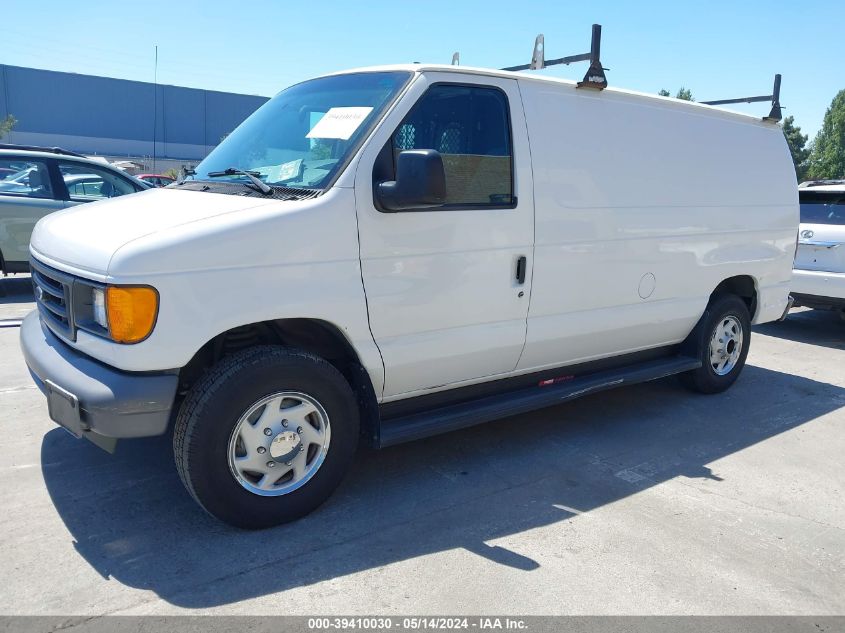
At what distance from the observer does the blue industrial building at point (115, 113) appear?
53656 millimetres

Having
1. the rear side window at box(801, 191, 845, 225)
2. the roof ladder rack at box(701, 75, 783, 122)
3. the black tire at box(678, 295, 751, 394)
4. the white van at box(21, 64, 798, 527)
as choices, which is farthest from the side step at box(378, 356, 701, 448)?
the rear side window at box(801, 191, 845, 225)

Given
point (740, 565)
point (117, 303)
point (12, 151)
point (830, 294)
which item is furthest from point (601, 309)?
point (12, 151)

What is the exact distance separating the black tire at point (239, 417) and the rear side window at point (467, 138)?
1.19 m

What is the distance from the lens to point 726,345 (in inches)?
227

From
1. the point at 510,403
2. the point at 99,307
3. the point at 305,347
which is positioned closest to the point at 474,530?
the point at 510,403

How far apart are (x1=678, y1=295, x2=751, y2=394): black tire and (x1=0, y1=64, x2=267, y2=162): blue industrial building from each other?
2109 inches

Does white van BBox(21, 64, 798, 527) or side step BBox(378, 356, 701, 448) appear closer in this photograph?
white van BBox(21, 64, 798, 527)

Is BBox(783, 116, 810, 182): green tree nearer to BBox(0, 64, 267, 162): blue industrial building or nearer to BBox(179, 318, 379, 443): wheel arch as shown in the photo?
BBox(0, 64, 267, 162): blue industrial building

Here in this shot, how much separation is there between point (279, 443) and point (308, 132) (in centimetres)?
169

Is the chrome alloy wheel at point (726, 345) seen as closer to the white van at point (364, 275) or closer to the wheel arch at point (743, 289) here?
the wheel arch at point (743, 289)

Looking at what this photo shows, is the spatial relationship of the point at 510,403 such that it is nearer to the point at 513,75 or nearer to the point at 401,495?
the point at 401,495

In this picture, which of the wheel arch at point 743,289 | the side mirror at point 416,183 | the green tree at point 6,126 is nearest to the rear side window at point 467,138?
Answer: the side mirror at point 416,183

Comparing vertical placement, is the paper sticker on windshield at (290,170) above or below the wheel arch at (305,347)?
above

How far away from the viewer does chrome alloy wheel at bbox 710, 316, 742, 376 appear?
18.6 feet
